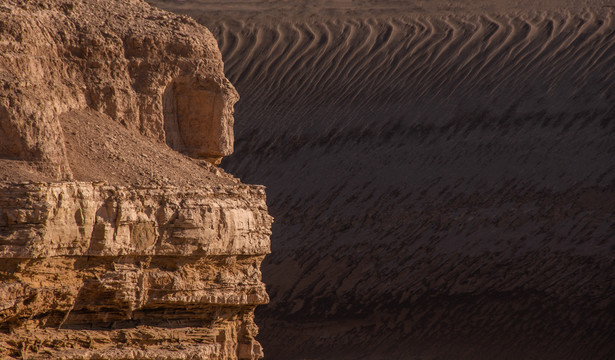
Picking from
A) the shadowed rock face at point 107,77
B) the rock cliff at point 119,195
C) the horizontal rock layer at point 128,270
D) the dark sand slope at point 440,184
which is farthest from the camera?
the dark sand slope at point 440,184

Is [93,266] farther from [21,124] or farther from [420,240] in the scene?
[420,240]

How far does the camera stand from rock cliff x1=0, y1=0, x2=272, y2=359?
680 cm

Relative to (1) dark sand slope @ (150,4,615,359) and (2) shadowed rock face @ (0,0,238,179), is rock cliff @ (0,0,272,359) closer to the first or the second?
(2) shadowed rock face @ (0,0,238,179)

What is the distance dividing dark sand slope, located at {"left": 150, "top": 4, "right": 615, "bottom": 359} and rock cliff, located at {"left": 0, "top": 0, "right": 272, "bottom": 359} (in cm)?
1268

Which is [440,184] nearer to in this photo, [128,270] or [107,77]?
[107,77]

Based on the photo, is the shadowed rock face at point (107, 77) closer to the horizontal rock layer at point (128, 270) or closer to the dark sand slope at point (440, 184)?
the horizontal rock layer at point (128, 270)

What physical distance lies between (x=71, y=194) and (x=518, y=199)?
16.8 m

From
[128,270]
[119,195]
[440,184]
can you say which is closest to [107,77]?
[119,195]

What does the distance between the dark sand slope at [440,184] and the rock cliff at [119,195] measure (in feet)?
41.6

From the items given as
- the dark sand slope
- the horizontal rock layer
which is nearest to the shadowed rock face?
the horizontal rock layer

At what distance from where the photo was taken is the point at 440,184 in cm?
2331

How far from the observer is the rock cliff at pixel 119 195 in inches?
268

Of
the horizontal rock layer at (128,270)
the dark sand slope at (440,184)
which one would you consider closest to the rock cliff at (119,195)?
the horizontal rock layer at (128,270)

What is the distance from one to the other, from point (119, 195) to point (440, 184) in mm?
16639
